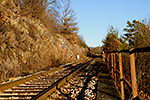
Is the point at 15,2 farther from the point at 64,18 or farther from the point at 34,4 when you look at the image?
the point at 64,18

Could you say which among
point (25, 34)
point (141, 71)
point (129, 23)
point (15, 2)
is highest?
point (129, 23)

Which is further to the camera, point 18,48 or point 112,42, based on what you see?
point 112,42

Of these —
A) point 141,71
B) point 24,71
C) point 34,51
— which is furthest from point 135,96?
point 34,51

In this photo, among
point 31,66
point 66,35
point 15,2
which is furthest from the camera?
point 66,35

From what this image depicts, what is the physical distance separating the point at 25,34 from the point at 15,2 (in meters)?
3.25

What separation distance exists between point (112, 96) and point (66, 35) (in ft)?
95.6

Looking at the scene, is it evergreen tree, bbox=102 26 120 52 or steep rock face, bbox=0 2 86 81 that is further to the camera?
evergreen tree, bbox=102 26 120 52

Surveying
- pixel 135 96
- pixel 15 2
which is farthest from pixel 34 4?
pixel 135 96

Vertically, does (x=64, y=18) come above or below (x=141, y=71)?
above

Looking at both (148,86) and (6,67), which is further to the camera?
(6,67)

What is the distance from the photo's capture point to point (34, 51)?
11391 mm

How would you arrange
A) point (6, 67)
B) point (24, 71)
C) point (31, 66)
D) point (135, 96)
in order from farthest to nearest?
point (31, 66), point (24, 71), point (6, 67), point (135, 96)

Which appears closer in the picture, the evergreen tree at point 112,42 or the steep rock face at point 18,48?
the steep rock face at point 18,48

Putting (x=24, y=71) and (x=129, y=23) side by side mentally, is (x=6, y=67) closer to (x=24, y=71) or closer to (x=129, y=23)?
(x=24, y=71)
